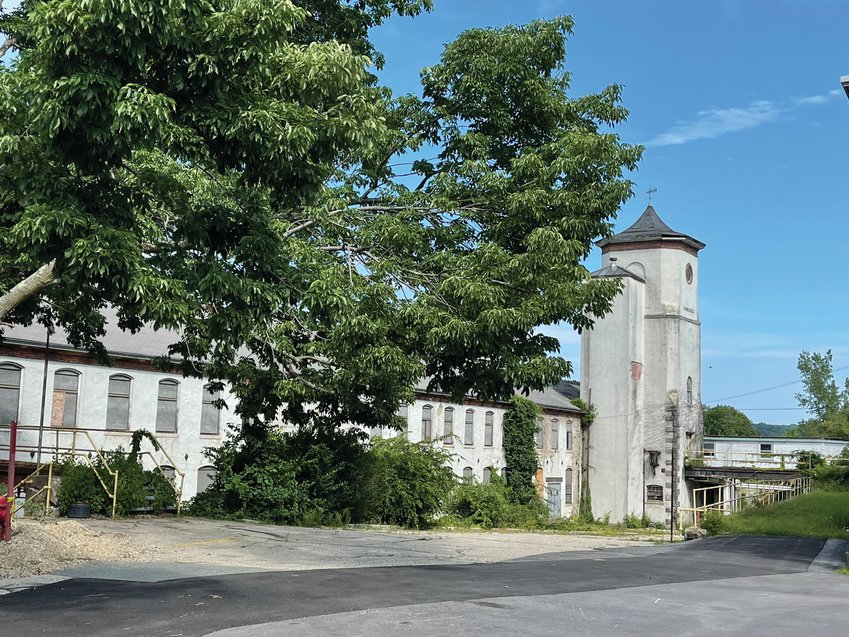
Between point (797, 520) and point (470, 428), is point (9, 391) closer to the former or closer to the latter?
point (470, 428)

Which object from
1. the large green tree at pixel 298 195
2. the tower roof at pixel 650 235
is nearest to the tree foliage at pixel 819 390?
the tower roof at pixel 650 235

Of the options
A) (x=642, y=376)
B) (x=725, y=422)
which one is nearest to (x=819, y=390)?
(x=725, y=422)

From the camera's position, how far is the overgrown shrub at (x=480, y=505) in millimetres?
32625

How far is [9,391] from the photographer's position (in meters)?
26.8

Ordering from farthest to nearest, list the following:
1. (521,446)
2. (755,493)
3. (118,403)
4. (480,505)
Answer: (755,493)
(521,446)
(480,505)
(118,403)

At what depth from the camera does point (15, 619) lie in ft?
28.4

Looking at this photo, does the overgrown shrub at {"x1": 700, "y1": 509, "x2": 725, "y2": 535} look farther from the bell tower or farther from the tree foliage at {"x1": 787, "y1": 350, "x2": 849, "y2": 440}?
the tree foliage at {"x1": 787, "y1": 350, "x2": 849, "y2": 440}

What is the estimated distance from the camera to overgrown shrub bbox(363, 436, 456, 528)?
26312 mm

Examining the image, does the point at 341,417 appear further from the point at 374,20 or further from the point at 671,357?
the point at 671,357

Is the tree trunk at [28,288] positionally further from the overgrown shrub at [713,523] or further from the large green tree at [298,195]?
the overgrown shrub at [713,523]

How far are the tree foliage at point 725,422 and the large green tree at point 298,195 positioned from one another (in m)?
112

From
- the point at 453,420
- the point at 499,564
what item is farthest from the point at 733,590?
the point at 453,420

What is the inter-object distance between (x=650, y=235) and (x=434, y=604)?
4898 centimetres

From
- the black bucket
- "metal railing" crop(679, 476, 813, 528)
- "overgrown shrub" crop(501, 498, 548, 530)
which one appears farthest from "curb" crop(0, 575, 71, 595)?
"metal railing" crop(679, 476, 813, 528)
